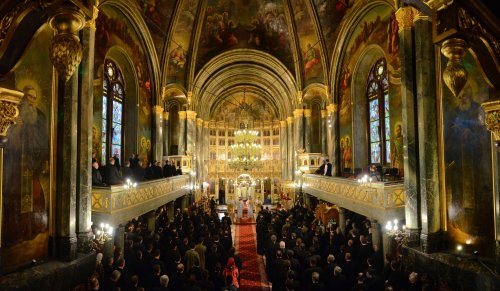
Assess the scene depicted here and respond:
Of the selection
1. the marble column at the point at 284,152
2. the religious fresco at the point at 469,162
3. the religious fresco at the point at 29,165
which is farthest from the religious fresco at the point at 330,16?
the marble column at the point at 284,152

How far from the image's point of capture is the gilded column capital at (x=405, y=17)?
879cm

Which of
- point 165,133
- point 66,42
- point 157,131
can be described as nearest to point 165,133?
point 165,133

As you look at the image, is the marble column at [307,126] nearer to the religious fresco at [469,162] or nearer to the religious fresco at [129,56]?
the religious fresco at [129,56]

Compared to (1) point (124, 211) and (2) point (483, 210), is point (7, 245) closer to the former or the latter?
(1) point (124, 211)

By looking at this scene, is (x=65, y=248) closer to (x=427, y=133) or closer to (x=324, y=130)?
(x=427, y=133)

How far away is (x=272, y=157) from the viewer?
40.8 meters

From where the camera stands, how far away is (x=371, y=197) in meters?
10.5

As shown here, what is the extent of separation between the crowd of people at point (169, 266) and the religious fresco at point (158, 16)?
10378 mm

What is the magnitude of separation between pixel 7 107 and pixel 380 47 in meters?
13.3

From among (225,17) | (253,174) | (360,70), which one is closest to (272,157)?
(253,174)

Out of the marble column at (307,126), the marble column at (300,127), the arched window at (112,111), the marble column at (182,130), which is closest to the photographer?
the arched window at (112,111)

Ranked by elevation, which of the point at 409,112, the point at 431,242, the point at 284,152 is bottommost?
the point at 431,242

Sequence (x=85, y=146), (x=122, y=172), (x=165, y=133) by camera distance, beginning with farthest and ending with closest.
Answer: (x=165, y=133)
(x=122, y=172)
(x=85, y=146)

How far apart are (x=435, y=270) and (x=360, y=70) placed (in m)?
11.3
